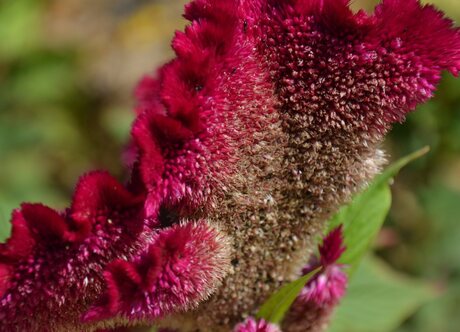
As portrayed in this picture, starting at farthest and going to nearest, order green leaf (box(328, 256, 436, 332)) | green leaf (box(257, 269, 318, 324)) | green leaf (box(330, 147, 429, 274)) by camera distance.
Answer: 1. green leaf (box(328, 256, 436, 332))
2. green leaf (box(330, 147, 429, 274))
3. green leaf (box(257, 269, 318, 324))

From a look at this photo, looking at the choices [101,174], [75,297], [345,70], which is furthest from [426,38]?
[75,297]

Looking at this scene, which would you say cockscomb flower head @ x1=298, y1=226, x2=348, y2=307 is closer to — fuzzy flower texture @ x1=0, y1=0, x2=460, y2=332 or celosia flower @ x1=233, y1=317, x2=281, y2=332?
celosia flower @ x1=233, y1=317, x2=281, y2=332

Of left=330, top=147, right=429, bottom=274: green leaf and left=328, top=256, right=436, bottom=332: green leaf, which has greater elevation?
left=330, top=147, right=429, bottom=274: green leaf

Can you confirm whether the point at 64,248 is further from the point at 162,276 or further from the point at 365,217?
the point at 365,217

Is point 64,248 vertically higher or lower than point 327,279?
higher

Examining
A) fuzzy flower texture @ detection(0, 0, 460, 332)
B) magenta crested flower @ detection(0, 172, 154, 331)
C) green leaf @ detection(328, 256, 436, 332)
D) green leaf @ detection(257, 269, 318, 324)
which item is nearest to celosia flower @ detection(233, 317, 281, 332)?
green leaf @ detection(257, 269, 318, 324)

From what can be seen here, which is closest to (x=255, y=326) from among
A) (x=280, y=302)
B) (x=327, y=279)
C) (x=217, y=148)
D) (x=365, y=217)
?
(x=280, y=302)
